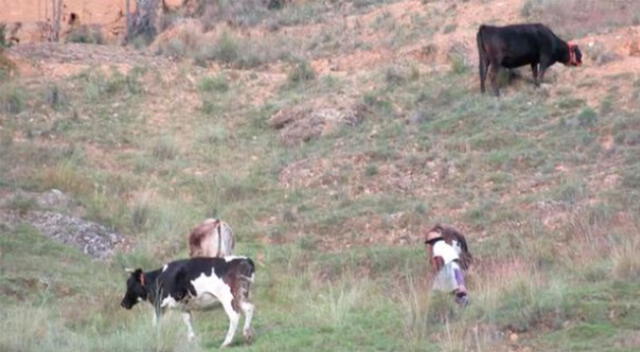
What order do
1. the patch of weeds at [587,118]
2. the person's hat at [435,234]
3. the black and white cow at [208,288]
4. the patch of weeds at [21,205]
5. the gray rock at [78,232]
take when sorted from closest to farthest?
the black and white cow at [208,288], the person's hat at [435,234], the gray rock at [78,232], the patch of weeds at [21,205], the patch of weeds at [587,118]

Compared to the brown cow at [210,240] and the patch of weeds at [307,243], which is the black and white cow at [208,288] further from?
the patch of weeds at [307,243]

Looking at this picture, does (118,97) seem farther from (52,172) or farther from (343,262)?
(343,262)

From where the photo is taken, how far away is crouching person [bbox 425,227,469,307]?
12887 millimetres

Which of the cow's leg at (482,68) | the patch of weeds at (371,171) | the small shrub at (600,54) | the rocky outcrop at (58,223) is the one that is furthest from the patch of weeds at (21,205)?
the small shrub at (600,54)

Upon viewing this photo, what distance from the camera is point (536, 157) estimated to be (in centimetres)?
2020

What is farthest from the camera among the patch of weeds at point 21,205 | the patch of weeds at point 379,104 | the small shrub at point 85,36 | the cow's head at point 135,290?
the small shrub at point 85,36

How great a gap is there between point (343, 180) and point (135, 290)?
7.74 m

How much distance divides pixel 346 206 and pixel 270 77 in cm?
916

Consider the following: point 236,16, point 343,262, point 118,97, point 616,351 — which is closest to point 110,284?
point 343,262

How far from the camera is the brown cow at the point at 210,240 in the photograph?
15547 mm

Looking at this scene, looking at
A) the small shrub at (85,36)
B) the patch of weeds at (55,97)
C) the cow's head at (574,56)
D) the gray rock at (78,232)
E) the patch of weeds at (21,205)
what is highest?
the cow's head at (574,56)

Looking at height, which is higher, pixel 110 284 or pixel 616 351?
pixel 616 351

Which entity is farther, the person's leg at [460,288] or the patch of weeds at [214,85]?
the patch of weeds at [214,85]

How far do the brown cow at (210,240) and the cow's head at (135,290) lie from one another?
201cm
